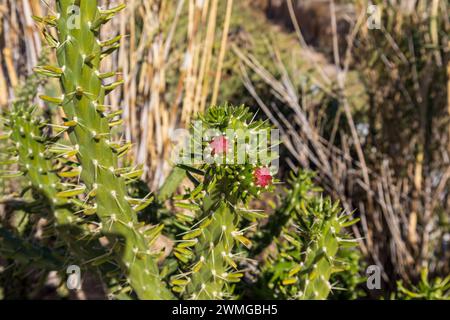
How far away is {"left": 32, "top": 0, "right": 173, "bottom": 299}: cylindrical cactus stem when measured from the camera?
2.37ft

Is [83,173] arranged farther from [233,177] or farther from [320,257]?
[320,257]

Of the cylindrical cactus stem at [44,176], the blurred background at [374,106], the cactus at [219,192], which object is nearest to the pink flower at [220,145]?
the cactus at [219,192]

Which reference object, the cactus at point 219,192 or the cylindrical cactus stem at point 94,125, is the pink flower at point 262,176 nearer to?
the cactus at point 219,192

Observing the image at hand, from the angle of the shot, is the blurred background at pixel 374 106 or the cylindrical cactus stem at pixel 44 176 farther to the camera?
the blurred background at pixel 374 106

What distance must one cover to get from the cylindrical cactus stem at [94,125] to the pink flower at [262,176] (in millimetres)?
218

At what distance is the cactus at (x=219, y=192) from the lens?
0.75 metres

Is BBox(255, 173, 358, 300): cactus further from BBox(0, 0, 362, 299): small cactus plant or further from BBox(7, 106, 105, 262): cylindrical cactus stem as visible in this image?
BBox(7, 106, 105, 262): cylindrical cactus stem

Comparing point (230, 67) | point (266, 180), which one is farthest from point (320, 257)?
point (230, 67)

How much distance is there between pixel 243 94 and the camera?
2.65m

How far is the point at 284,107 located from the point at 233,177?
1863 mm

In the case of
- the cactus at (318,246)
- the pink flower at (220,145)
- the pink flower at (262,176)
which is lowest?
the cactus at (318,246)

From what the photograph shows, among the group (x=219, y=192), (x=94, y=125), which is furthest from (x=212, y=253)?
(x=94, y=125)

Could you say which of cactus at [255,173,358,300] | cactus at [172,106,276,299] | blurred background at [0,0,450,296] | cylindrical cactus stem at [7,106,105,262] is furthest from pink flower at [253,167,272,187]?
blurred background at [0,0,450,296]

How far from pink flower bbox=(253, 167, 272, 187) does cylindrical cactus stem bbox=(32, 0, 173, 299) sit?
0.22 meters
